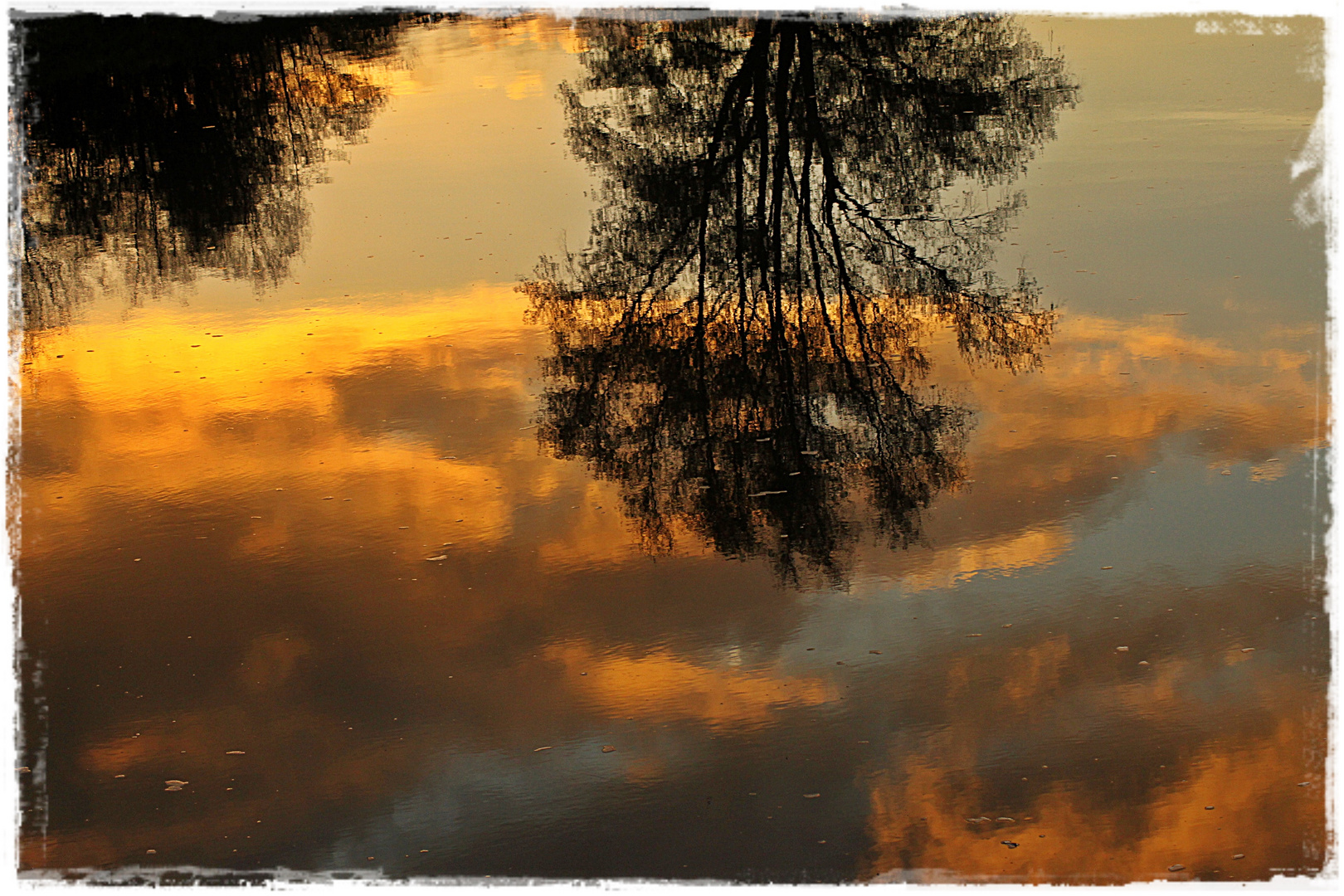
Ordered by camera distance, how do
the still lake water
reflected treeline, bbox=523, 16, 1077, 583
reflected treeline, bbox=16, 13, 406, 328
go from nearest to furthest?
the still lake water → reflected treeline, bbox=523, 16, 1077, 583 → reflected treeline, bbox=16, 13, 406, 328

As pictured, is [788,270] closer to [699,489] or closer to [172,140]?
[699,489]

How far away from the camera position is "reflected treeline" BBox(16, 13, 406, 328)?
40.4ft

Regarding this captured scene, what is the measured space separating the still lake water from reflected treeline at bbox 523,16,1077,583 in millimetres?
48

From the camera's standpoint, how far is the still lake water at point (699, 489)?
5.66m

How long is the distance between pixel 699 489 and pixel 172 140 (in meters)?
10.5

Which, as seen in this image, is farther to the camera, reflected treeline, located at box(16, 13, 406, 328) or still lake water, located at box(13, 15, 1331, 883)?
reflected treeline, located at box(16, 13, 406, 328)

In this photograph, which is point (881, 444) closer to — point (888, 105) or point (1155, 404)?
point (1155, 404)

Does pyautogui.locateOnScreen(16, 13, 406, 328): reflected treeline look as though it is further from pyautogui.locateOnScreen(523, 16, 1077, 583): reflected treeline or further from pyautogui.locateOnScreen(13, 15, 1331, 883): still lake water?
pyautogui.locateOnScreen(523, 16, 1077, 583): reflected treeline

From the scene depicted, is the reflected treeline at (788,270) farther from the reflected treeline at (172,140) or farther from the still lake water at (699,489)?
the reflected treeline at (172,140)

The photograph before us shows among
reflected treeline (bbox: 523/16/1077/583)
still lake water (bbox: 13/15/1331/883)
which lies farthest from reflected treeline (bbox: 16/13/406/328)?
reflected treeline (bbox: 523/16/1077/583)

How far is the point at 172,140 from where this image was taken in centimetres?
1556

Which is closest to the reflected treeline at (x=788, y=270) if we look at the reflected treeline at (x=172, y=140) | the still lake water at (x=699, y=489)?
the still lake water at (x=699, y=489)

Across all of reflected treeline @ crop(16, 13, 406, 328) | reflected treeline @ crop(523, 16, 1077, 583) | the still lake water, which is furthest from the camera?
reflected treeline @ crop(16, 13, 406, 328)

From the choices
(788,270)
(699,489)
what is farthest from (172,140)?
(699,489)
